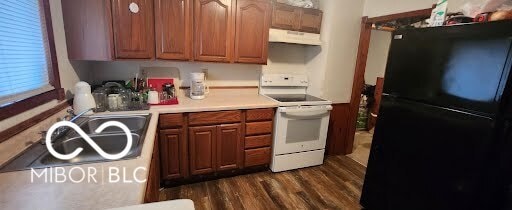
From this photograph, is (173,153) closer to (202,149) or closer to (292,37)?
(202,149)

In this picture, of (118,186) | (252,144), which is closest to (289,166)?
(252,144)

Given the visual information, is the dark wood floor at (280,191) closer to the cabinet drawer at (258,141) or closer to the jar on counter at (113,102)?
the cabinet drawer at (258,141)

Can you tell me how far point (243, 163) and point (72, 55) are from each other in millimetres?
1801

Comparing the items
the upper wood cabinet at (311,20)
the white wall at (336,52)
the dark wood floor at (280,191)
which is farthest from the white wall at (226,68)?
the dark wood floor at (280,191)

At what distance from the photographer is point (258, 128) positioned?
2414mm

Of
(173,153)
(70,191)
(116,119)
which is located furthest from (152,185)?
(173,153)

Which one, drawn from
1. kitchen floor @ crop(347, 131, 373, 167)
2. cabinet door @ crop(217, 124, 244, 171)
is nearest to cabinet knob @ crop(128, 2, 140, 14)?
cabinet door @ crop(217, 124, 244, 171)

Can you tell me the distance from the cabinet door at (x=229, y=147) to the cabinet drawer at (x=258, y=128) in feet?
0.29

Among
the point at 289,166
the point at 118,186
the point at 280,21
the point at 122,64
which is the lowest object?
the point at 289,166

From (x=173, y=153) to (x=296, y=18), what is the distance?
1.92m

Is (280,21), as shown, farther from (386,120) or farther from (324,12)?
(386,120)

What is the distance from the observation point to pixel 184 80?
99.0 inches

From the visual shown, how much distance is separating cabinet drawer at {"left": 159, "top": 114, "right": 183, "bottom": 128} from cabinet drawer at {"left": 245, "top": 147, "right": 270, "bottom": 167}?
30.9 inches

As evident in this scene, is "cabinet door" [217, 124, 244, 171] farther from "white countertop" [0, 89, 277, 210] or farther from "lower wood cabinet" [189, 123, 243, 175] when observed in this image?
"white countertop" [0, 89, 277, 210]
